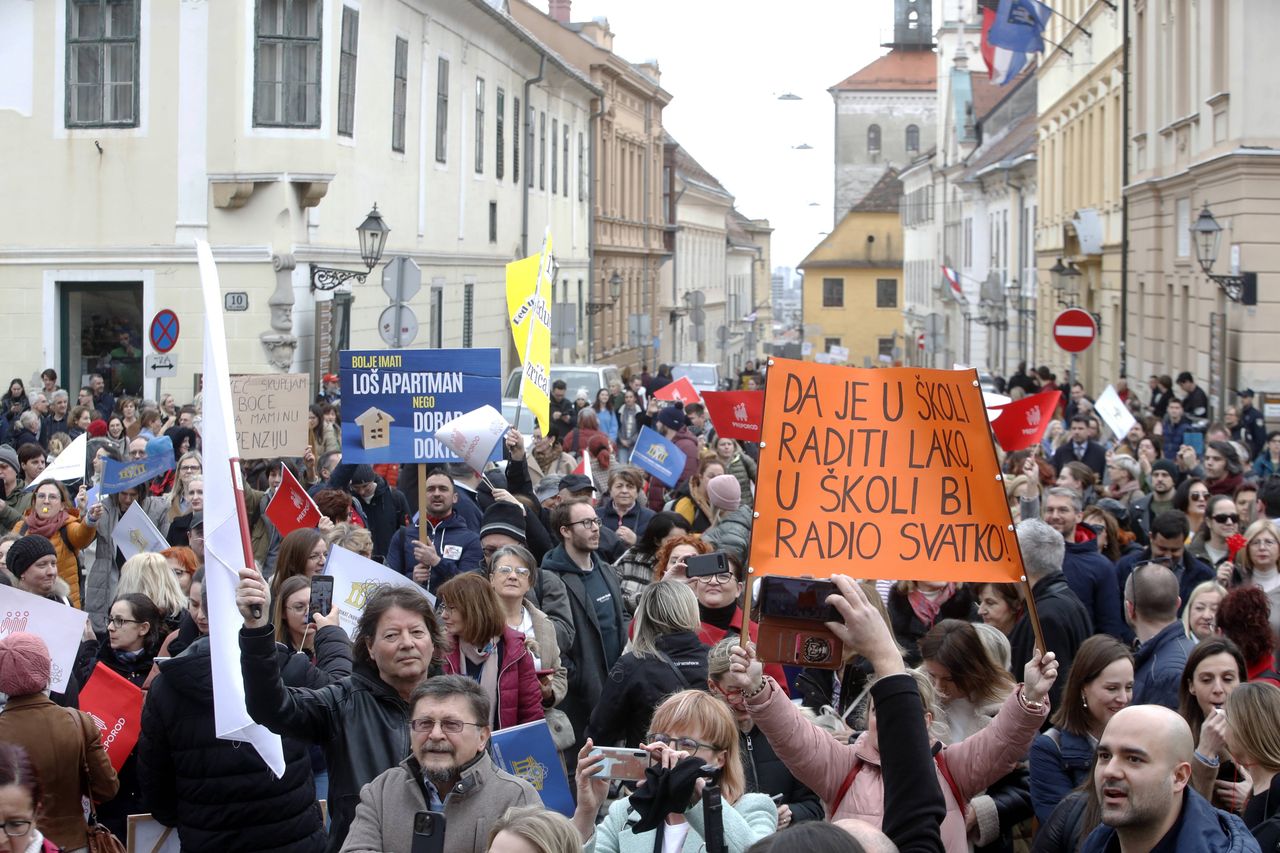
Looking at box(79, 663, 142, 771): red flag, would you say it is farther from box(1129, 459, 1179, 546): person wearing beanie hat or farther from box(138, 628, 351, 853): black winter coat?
box(1129, 459, 1179, 546): person wearing beanie hat

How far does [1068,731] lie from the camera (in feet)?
19.9

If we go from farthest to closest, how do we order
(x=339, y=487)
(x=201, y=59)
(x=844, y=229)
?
(x=844, y=229)
(x=201, y=59)
(x=339, y=487)

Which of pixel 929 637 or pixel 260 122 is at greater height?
pixel 260 122

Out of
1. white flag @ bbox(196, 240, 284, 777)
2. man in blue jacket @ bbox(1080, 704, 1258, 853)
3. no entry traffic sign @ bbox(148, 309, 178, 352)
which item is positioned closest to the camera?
man in blue jacket @ bbox(1080, 704, 1258, 853)

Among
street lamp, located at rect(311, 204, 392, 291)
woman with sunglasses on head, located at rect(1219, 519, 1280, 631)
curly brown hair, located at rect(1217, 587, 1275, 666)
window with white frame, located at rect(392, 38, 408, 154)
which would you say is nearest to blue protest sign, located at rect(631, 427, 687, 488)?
woman with sunglasses on head, located at rect(1219, 519, 1280, 631)

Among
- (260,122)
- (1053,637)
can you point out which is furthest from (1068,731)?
(260,122)

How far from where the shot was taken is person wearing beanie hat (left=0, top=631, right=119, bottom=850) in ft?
20.0

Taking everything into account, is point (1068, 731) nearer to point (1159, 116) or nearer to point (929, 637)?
point (929, 637)

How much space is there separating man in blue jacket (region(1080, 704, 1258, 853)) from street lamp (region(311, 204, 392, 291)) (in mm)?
17265

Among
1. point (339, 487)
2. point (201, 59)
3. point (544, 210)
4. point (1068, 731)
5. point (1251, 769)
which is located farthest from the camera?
point (544, 210)

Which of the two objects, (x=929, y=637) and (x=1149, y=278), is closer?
(x=929, y=637)

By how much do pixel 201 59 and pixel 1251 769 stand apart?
19.4 m

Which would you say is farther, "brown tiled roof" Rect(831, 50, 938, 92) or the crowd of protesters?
"brown tiled roof" Rect(831, 50, 938, 92)

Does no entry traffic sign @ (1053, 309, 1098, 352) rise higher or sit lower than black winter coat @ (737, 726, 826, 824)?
higher
